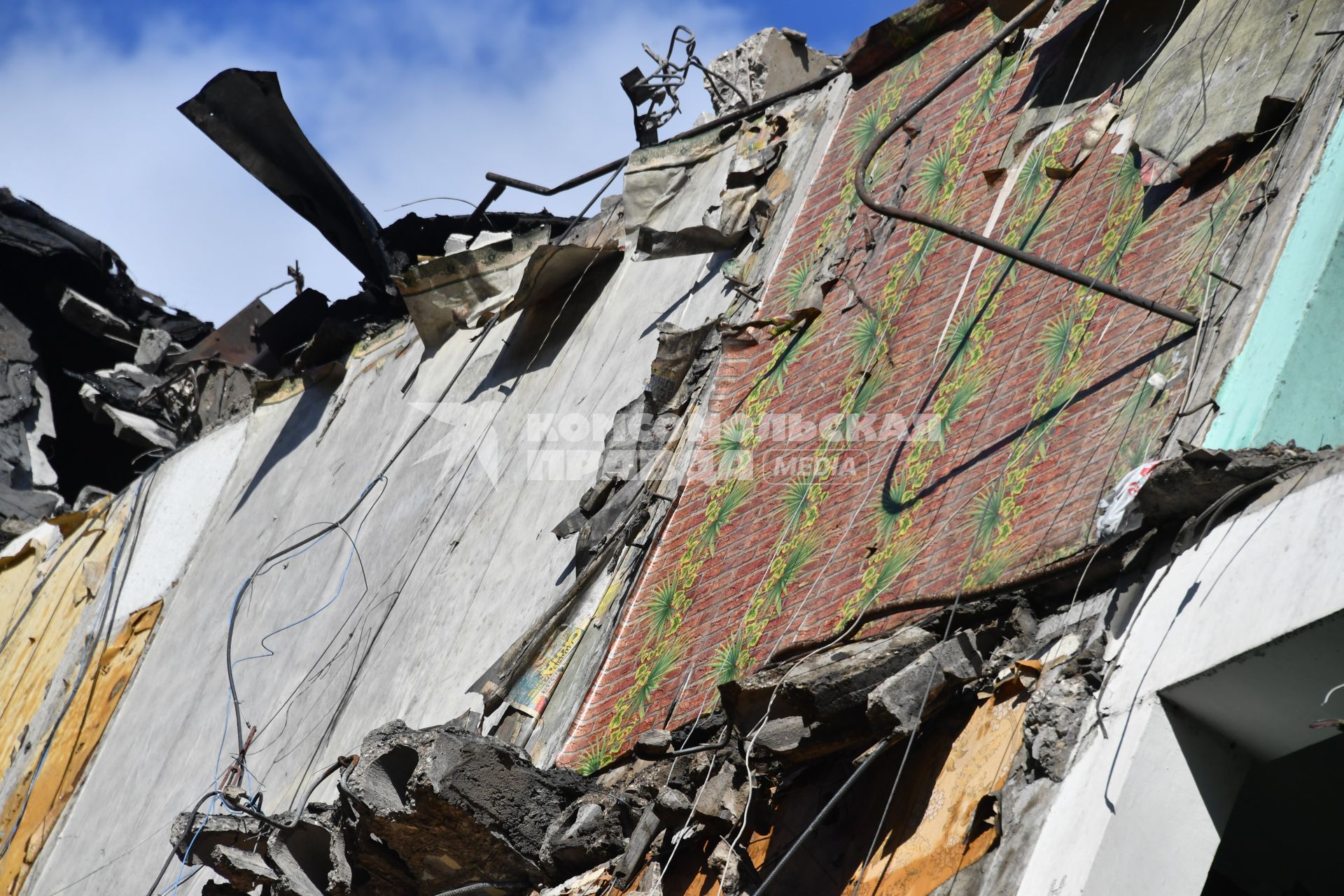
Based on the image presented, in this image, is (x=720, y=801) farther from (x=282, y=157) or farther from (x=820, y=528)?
(x=282, y=157)

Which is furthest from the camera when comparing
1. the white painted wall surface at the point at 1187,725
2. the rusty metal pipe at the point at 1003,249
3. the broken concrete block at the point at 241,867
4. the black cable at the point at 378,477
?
the black cable at the point at 378,477

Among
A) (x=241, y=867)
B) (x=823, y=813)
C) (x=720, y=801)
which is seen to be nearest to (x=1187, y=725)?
(x=823, y=813)

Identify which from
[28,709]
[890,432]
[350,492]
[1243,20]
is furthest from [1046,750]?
[28,709]

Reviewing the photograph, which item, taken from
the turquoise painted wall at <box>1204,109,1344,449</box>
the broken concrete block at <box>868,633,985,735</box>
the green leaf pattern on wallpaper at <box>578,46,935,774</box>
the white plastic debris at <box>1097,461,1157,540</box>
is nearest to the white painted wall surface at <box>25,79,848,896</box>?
the green leaf pattern on wallpaper at <box>578,46,935,774</box>

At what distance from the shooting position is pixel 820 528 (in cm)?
688

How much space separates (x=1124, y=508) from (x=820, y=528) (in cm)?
196

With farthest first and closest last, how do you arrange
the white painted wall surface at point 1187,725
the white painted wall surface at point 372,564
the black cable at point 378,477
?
the black cable at point 378,477 < the white painted wall surface at point 372,564 < the white painted wall surface at point 1187,725

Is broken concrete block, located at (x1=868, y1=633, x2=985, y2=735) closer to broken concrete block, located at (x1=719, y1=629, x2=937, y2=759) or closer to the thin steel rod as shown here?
broken concrete block, located at (x1=719, y1=629, x2=937, y2=759)

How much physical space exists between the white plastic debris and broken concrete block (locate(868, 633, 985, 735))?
609mm

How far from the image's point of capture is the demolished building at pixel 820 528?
4789 mm

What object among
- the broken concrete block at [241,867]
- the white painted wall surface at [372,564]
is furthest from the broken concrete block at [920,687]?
the broken concrete block at [241,867]

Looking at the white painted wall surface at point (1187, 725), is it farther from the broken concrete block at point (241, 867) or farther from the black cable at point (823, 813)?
the broken concrete block at point (241, 867)

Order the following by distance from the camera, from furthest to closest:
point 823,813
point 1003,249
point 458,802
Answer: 1. point 458,802
2. point 1003,249
3. point 823,813

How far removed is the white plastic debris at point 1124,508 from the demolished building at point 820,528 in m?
0.02
